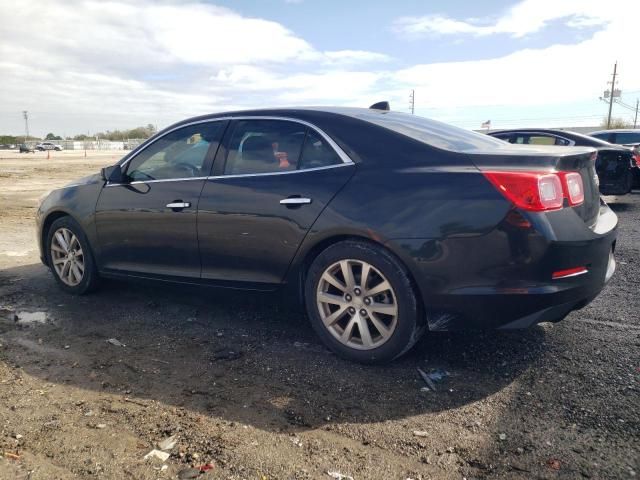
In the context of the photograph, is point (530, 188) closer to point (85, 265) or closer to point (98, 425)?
point (98, 425)

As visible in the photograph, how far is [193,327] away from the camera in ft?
14.1

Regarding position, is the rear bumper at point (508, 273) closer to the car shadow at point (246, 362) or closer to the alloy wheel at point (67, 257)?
the car shadow at point (246, 362)

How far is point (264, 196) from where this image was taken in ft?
12.5

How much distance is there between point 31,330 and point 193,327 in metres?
1.28

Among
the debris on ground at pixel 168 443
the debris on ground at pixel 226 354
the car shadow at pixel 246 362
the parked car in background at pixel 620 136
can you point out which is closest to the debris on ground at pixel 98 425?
the car shadow at pixel 246 362

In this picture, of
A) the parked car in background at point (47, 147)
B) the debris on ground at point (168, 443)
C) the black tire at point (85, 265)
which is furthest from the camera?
the parked car in background at point (47, 147)

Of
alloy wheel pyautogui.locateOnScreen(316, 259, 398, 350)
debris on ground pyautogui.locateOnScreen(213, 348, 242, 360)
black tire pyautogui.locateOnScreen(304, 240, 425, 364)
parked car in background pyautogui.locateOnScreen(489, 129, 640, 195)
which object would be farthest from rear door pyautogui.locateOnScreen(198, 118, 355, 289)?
parked car in background pyautogui.locateOnScreen(489, 129, 640, 195)

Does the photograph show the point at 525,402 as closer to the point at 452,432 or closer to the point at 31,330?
the point at 452,432

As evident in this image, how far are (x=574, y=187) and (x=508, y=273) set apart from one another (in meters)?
0.71

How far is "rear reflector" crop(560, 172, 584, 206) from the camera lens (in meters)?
3.17

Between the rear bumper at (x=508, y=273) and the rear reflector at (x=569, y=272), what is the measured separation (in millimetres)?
22

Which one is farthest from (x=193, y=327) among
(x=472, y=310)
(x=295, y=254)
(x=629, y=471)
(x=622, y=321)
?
(x=622, y=321)

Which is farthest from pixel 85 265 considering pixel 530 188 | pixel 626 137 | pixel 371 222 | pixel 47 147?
pixel 47 147

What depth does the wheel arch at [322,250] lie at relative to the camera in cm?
334
